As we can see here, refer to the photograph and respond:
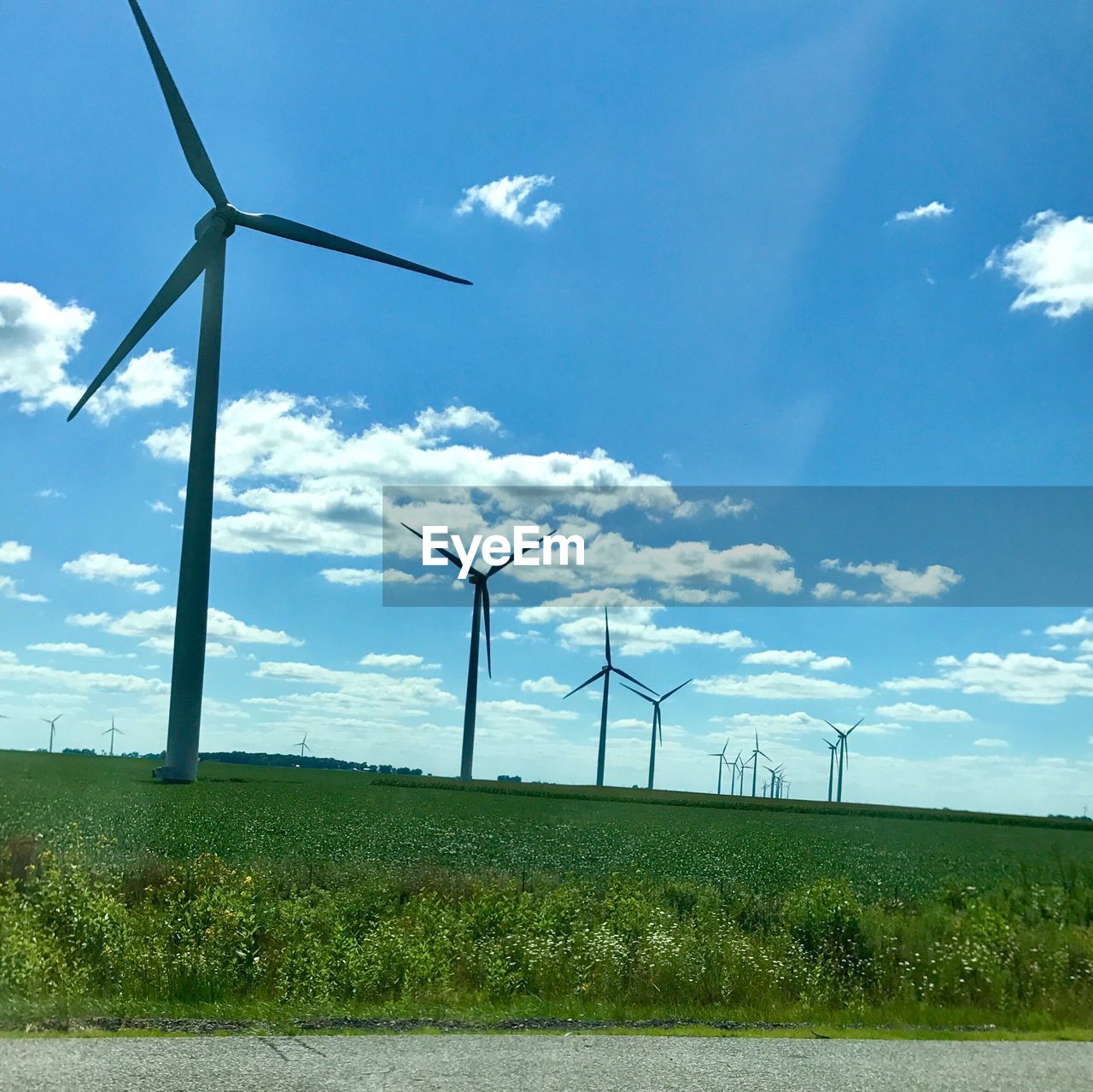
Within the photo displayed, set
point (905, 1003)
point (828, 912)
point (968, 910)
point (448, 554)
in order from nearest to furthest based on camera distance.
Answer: point (905, 1003), point (828, 912), point (968, 910), point (448, 554)

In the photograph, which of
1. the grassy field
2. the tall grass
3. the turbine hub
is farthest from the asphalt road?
the turbine hub

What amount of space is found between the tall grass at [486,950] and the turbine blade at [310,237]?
34.8 m

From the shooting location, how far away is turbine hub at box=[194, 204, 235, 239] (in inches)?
2041

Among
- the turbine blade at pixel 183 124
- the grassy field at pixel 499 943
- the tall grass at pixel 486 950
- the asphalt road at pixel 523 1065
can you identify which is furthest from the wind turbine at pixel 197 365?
the asphalt road at pixel 523 1065

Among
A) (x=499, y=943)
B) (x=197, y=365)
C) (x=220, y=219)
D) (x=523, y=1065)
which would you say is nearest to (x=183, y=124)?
(x=220, y=219)

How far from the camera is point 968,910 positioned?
2312cm

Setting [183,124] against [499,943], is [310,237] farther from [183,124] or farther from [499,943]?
[499,943]

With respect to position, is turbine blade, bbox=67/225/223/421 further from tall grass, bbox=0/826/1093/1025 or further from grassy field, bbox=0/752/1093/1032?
tall grass, bbox=0/826/1093/1025

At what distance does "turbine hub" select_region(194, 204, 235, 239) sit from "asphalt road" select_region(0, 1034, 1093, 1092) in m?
46.6

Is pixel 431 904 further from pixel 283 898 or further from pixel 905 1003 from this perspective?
pixel 905 1003

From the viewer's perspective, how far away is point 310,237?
51938mm

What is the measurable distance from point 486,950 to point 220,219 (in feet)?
140

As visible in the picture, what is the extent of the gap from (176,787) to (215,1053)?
143 feet

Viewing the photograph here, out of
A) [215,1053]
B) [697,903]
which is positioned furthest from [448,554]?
[215,1053]
